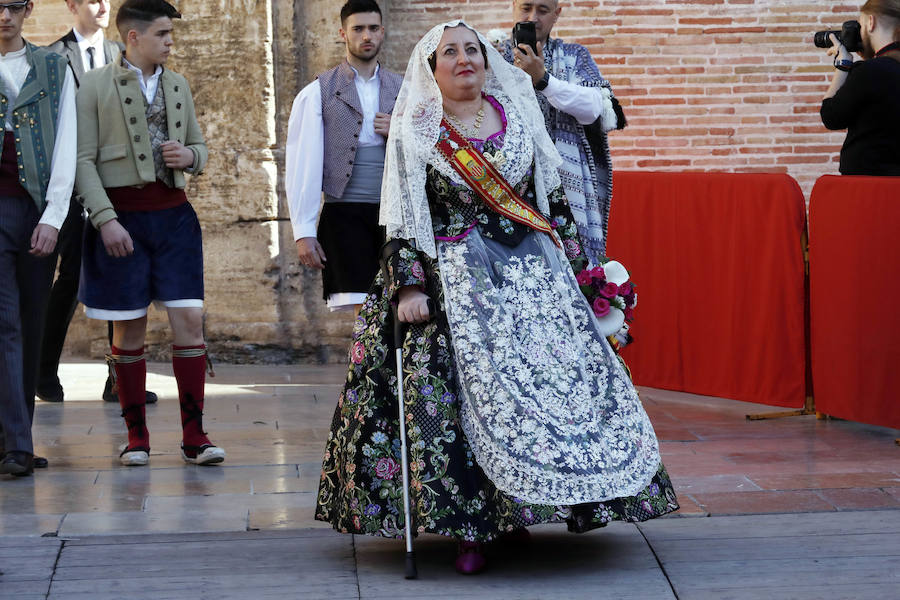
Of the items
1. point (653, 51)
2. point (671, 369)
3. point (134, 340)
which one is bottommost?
point (671, 369)

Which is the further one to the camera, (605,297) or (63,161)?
(63,161)

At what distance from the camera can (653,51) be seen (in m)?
8.95

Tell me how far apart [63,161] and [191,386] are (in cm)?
106

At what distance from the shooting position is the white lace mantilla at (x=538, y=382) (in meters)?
3.94

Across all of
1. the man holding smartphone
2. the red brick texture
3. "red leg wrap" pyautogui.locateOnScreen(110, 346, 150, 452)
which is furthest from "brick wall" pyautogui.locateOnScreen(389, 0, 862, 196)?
"red leg wrap" pyautogui.locateOnScreen(110, 346, 150, 452)

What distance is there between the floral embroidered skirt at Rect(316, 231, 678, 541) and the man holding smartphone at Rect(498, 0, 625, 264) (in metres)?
1.03

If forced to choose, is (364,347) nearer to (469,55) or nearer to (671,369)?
(469,55)

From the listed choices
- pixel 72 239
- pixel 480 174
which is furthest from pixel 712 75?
pixel 480 174

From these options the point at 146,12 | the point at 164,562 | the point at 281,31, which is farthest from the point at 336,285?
the point at 281,31

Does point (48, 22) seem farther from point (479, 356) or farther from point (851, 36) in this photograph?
point (479, 356)

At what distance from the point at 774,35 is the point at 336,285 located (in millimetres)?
4559

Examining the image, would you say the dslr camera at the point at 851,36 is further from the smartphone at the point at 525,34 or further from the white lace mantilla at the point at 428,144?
the white lace mantilla at the point at 428,144

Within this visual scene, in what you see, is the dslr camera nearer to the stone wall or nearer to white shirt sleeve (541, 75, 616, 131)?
white shirt sleeve (541, 75, 616, 131)

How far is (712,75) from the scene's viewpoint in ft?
29.5
